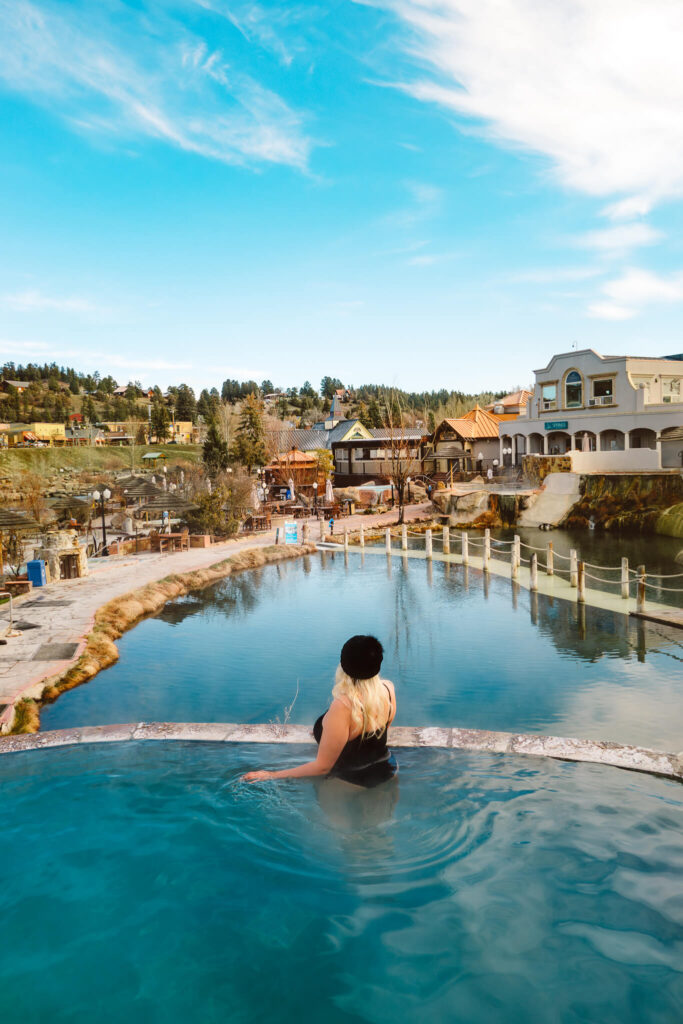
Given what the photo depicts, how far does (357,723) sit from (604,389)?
4079cm

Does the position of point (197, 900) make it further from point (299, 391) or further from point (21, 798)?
point (299, 391)

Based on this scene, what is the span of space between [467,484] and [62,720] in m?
35.7

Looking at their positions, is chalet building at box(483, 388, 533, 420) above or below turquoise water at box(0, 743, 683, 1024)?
above

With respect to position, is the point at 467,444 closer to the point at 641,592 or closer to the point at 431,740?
the point at 641,592

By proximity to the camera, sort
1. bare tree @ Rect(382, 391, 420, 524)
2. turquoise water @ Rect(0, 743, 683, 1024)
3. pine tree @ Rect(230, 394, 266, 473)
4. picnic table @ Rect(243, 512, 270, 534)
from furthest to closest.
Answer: pine tree @ Rect(230, 394, 266, 473), bare tree @ Rect(382, 391, 420, 524), picnic table @ Rect(243, 512, 270, 534), turquoise water @ Rect(0, 743, 683, 1024)

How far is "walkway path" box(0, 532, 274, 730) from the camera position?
9.69 m

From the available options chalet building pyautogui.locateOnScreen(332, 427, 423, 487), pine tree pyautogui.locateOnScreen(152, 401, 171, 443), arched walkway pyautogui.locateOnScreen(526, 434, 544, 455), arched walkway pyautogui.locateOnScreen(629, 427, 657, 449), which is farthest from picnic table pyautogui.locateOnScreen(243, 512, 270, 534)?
pine tree pyautogui.locateOnScreen(152, 401, 171, 443)

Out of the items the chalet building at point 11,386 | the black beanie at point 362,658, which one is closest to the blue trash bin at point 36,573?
the black beanie at point 362,658

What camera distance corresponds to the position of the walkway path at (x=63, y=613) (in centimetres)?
969

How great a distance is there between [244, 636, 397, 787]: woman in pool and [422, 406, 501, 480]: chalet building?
42.8 metres

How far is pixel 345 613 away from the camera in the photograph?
49.6ft

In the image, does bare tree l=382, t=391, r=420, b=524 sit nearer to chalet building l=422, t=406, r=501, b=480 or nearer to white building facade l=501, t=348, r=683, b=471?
chalet building l=422, t=406, r=501, b=480

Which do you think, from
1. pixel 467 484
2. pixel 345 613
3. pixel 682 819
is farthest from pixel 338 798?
pixel 467 484

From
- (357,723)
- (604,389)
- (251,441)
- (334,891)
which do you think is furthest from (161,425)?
(334,891)
